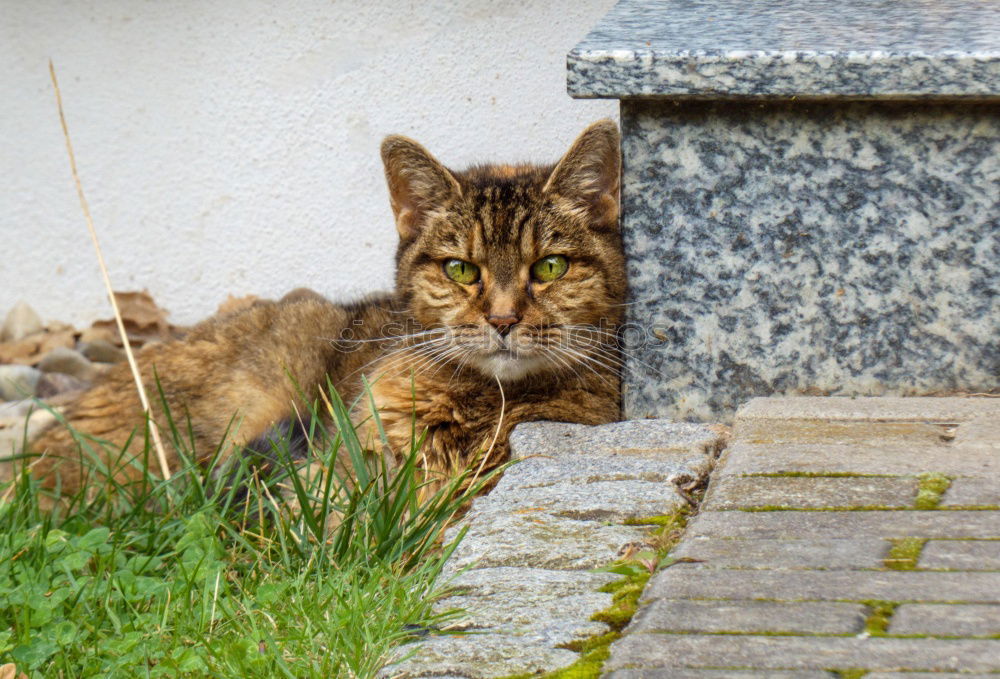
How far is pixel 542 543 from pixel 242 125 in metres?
3.53

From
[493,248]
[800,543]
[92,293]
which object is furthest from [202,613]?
[92,293]

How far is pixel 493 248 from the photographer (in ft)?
10.9

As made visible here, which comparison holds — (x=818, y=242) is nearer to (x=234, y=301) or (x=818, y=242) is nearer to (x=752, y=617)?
(x=752, y=617)

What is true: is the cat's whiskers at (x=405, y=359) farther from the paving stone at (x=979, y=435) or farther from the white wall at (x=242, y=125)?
the white wall at (x=242, y=125)

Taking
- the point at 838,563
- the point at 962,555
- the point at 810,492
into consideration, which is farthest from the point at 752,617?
the point at 810,492

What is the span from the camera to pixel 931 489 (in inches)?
82.6

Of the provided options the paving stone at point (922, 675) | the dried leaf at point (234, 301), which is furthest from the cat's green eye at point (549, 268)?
the dried leaf at point (234, 301)

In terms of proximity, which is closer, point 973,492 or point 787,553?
point 787,553

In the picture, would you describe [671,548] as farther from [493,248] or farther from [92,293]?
[92,293]

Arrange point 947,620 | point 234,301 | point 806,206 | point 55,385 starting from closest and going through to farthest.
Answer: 1. point 947,620
2. point 806,206
3. point 55,385
4. point 234,301

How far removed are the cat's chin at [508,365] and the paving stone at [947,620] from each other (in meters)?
1.73

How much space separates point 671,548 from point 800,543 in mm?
260

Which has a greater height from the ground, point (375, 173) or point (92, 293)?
point (375, 173)

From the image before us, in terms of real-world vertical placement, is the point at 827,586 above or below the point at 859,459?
above
